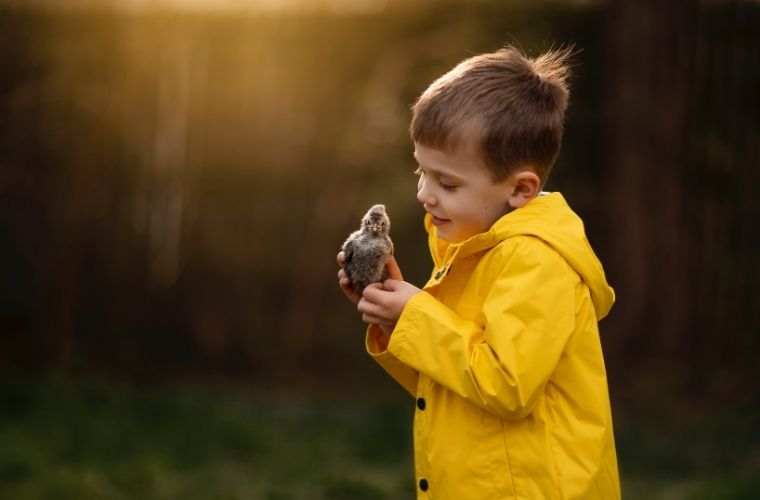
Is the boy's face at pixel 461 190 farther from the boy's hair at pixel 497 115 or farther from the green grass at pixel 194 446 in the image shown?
the green grass at pixel 194 446

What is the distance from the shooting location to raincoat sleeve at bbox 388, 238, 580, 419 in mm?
2078

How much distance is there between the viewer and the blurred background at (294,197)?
5777 mm

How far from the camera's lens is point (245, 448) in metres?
5.21

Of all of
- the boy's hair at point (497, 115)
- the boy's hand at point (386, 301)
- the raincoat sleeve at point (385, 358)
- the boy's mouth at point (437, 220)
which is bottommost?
the raincoat sleeve at point (385, 358)

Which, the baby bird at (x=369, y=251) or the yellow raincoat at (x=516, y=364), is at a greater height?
the baby bird at (x=369, y=251)

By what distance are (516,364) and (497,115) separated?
55 centimetres

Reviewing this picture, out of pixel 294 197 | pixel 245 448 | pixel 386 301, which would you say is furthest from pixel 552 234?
pixel 294 197

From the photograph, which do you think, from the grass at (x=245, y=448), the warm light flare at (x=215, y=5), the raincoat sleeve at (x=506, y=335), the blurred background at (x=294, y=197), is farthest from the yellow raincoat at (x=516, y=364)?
the warm light flare at (x=215, y=5)

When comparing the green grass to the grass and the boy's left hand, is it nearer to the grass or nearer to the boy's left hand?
the grass

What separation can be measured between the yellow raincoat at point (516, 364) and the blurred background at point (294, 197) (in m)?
3.15

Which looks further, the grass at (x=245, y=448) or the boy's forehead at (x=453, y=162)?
the grass at (x=245, y=448)

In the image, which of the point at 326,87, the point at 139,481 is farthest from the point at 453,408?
the point at 326,87

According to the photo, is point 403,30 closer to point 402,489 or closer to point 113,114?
point 113,114

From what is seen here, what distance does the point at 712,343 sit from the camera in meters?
5.82
